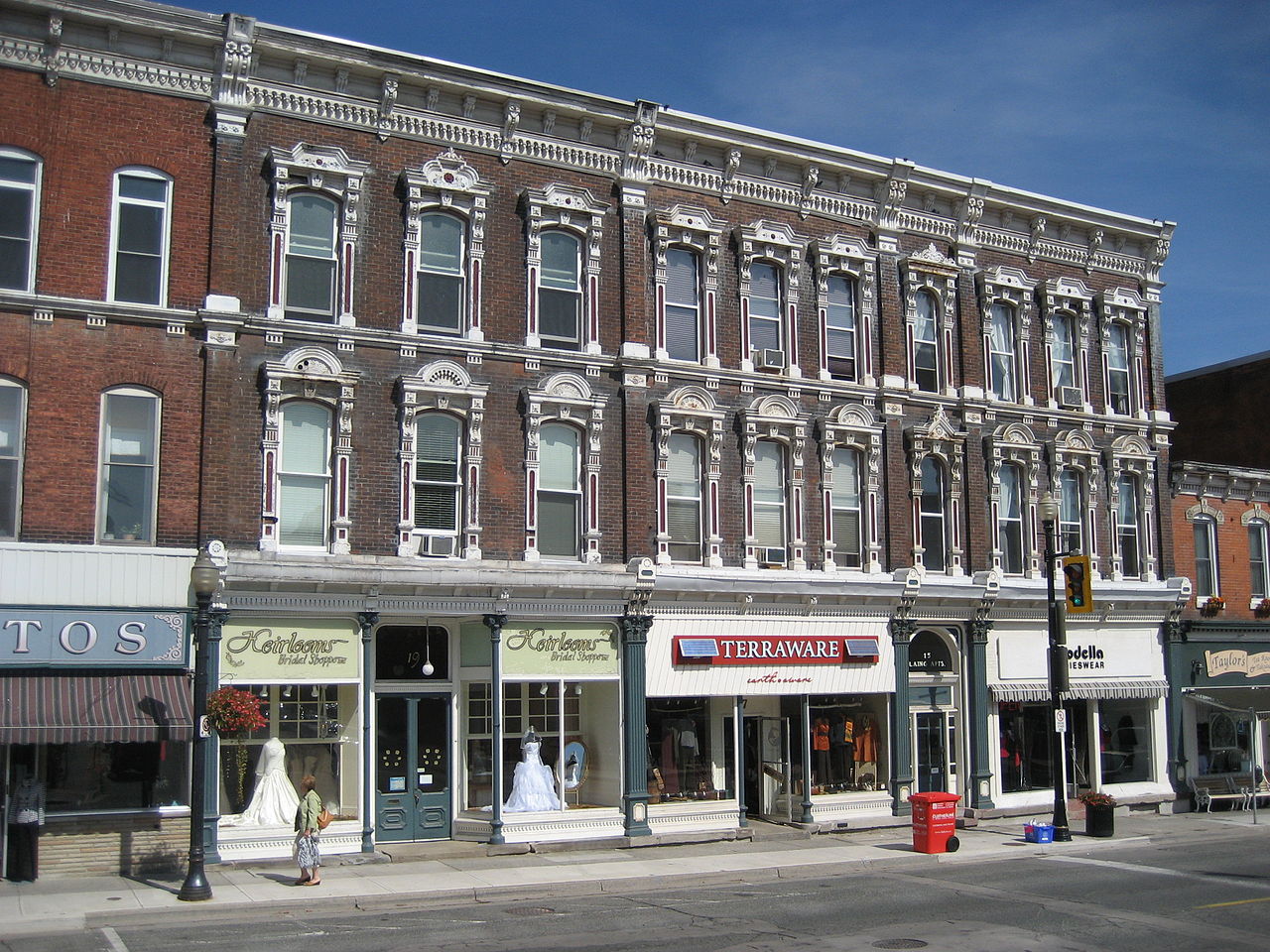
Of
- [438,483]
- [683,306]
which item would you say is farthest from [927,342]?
[438,483]

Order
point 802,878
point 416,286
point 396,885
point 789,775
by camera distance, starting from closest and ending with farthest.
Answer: point 396,885 → point 802,878 → point 416,286 → point 789,775

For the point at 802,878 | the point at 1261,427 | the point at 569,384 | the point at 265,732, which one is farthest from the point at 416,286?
the point at 1261,427

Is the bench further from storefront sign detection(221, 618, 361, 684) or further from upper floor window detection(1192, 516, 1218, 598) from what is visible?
storefront sign detection(221, 618, 361, 684)

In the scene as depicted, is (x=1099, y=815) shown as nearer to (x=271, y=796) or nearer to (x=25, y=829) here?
(x=271, y=796)

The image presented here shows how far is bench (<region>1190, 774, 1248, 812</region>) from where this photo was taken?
32.0 m

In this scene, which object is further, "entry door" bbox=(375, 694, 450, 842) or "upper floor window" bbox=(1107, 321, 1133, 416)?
"upper floor window" bbox=(1107, 321, 1133, 416)

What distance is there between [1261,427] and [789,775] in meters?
21.0

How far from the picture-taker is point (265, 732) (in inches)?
877

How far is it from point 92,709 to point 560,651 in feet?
27.3

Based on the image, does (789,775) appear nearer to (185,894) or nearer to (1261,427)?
(185,894)

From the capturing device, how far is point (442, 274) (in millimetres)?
24484

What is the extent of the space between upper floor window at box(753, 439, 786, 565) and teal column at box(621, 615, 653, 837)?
352cm

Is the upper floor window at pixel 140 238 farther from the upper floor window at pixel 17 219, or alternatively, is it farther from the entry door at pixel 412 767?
the entry door at pixel 412 767

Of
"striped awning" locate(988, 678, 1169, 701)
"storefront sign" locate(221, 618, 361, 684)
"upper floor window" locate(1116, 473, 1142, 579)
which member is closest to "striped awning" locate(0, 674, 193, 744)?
"storefront sign" locate(221, 618, 361, 684)
